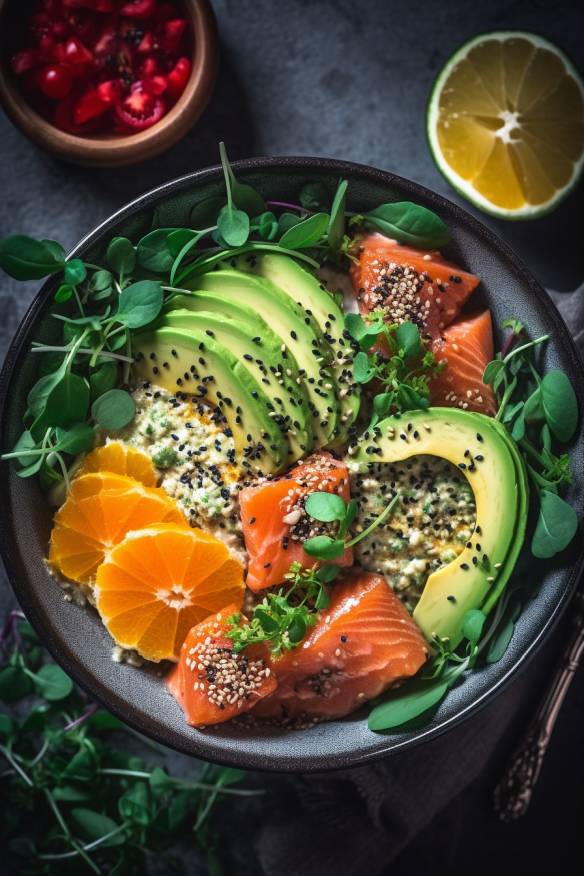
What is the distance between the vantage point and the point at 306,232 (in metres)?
2.49

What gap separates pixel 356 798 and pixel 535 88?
2.53 m

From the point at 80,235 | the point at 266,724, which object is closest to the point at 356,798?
the point at 266,724

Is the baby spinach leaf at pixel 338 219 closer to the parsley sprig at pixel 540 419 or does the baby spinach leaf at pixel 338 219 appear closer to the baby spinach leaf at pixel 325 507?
the parsley sprig at pixel 540 419

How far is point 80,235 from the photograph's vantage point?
10.2ft

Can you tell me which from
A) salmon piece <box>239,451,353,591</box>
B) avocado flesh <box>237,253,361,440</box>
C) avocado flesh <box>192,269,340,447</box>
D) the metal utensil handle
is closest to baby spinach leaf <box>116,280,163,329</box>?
avocado flesh <box>192,269,340,447</box>

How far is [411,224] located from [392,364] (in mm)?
429

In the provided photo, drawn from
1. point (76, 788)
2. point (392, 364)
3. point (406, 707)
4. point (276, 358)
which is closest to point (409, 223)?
point (392, 364)

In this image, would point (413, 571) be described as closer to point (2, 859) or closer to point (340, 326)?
point (340, 326)

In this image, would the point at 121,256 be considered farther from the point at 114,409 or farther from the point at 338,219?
the point at 338,219

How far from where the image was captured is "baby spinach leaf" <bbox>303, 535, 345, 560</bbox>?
2.36m

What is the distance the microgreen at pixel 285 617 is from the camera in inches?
92.3

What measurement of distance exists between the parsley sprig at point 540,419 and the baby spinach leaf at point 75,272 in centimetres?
119

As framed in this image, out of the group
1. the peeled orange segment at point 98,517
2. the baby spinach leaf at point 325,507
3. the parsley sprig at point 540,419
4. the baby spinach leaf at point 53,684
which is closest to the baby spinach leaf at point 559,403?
the parsley sprig at point 540,419

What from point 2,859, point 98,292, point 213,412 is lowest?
point 2,859
